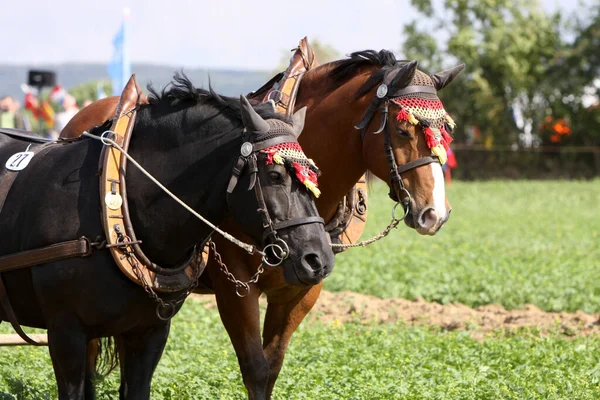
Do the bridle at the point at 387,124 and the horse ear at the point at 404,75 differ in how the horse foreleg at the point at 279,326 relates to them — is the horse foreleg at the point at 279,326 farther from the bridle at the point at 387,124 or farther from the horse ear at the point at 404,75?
the horse ear at the point at 404,75

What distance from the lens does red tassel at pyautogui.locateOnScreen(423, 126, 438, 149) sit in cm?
441

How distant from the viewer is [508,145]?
102 feet

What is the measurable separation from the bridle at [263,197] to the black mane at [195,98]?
19 centimetres

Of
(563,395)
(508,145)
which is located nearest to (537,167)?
(508,145)

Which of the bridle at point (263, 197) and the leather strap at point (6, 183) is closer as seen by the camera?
the bridle at point (263, 197)

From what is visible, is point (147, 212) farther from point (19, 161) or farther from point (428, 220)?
point (428, 220)

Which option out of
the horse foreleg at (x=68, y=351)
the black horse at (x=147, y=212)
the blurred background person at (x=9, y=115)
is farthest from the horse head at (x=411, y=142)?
the blurred background person at (x=9, y=115)

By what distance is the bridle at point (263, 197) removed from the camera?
3617 mm

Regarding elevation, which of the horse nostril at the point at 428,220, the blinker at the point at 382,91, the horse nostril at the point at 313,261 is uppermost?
the blinker at the point at 382,91

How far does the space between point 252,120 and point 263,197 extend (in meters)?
0.32

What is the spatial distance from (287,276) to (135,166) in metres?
0.82

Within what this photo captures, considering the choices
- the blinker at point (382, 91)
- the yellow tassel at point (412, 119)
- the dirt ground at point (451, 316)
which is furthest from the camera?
the dirt ground at point (451, 316)

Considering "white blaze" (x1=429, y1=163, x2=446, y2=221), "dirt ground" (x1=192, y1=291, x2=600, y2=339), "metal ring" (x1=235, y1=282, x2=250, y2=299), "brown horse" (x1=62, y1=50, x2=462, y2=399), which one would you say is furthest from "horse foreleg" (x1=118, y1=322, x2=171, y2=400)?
"dirt ground" (x1=192, y1=291, x2=600, y2=339)

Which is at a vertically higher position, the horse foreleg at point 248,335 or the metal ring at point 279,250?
the metal ring at point 279,250
